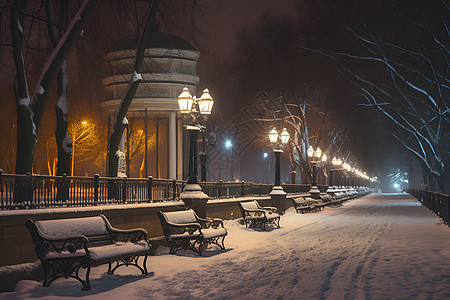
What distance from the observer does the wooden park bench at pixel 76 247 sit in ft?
30.4

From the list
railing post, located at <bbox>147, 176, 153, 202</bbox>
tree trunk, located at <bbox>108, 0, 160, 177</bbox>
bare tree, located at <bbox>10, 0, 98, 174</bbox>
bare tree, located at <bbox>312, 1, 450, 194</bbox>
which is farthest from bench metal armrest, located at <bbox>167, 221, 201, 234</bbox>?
bare tree, located at <bbox>312, 1, 450, 194</bbox>

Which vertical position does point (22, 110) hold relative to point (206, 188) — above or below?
above

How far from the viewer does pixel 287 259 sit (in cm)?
1316

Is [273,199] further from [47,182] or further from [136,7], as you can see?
[47,182]

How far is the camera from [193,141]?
17.7 m

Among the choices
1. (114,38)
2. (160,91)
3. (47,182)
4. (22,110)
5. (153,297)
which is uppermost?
(160,91)

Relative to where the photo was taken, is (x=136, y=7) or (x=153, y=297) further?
(x=136, y=7)

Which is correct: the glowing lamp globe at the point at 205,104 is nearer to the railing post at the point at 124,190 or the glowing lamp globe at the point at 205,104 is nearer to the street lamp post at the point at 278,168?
the railing post at the point at 124,190

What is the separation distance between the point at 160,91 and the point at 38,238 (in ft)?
123

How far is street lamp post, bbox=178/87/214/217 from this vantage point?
16609mm

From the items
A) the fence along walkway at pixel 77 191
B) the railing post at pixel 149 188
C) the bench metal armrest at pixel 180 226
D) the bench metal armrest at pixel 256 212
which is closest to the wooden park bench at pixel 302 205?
the bench metal armrest at pixel 256 212

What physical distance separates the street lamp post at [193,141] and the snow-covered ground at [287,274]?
1498 mm

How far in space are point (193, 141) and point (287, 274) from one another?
7.58m

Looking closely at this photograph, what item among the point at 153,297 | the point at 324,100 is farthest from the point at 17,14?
the point at 324,100
